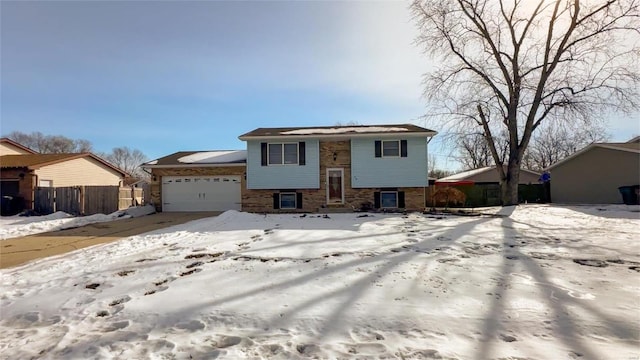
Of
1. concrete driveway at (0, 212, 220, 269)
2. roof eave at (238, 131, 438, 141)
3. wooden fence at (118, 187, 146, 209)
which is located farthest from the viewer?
wooden fence at (118, 187, 146, 209)

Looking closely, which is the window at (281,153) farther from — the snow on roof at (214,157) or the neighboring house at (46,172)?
the neighboring house at (46,172)

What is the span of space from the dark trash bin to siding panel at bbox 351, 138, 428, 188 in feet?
34.3

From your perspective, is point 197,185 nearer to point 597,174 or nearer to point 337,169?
point 337,169

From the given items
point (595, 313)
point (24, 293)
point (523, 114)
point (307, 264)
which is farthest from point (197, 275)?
point (523, 114)

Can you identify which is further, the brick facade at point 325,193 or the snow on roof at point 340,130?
the snow on roof at point 340,130

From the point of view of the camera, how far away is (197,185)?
17875mm

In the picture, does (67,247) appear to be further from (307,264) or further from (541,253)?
(541,253)

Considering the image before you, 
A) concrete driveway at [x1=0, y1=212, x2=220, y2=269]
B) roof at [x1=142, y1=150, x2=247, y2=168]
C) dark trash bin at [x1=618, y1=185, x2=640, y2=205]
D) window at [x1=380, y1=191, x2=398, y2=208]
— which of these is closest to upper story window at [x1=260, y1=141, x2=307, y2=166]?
roof at [x1=142, y1=150, x2=247, y2=168]

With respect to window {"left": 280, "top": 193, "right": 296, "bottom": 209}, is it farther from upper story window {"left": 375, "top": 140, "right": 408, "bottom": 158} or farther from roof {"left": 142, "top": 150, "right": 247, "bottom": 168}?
upper story window {"left": 375, "top": 140, "right": 408, "bottom": 158}

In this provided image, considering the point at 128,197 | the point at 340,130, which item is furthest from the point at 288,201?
the point at 128,197

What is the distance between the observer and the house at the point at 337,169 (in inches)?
659

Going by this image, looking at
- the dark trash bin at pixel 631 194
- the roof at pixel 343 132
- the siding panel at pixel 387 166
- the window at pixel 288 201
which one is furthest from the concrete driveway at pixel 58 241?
the dark trash bin at pixel 631 194

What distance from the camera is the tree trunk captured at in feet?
58.0

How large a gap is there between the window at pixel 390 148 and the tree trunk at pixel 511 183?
606 cm
